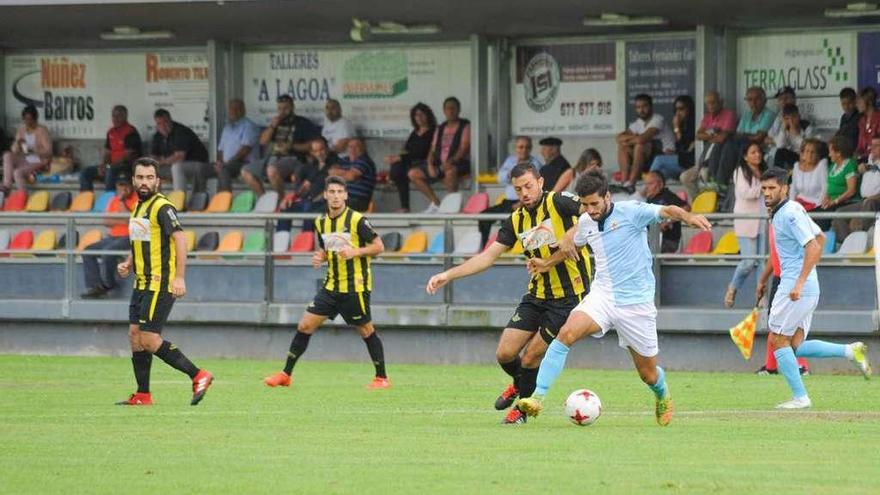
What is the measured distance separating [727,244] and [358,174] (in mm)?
5717

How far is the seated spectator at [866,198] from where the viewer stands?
64.3ft

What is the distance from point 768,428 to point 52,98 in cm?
1903

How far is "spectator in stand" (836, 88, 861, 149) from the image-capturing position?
21500 millimetres

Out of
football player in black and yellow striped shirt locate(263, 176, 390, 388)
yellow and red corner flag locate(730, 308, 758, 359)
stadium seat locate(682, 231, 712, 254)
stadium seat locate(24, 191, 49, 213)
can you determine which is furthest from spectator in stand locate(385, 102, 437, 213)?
yellow and red corner flag locate(730, 308, 758, 359)

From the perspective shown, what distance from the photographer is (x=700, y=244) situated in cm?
2130

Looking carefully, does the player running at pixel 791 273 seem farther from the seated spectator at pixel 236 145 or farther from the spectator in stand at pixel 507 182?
the seated spectator at pixel 236 145

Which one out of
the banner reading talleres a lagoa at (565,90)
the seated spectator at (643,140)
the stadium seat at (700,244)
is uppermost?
the banner reading talleres a lagoa at (565,90)

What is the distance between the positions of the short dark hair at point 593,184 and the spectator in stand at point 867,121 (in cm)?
961

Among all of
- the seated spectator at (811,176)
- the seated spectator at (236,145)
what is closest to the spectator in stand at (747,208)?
the seated spectator at (811,176)

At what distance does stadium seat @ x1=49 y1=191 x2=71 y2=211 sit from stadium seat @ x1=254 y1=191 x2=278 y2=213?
10.8ft

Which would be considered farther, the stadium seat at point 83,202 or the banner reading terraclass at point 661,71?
the stadium seat at point 83,202

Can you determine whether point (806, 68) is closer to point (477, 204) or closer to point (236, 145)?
point (477, 204)

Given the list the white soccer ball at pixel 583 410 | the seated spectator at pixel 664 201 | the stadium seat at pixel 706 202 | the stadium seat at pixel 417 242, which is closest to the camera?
the white soccer ball at pixel 583 410

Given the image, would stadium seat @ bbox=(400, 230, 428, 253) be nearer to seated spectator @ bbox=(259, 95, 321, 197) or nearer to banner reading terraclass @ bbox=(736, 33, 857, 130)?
seated spectator @ bbox=(259, 95, 321, 197)
